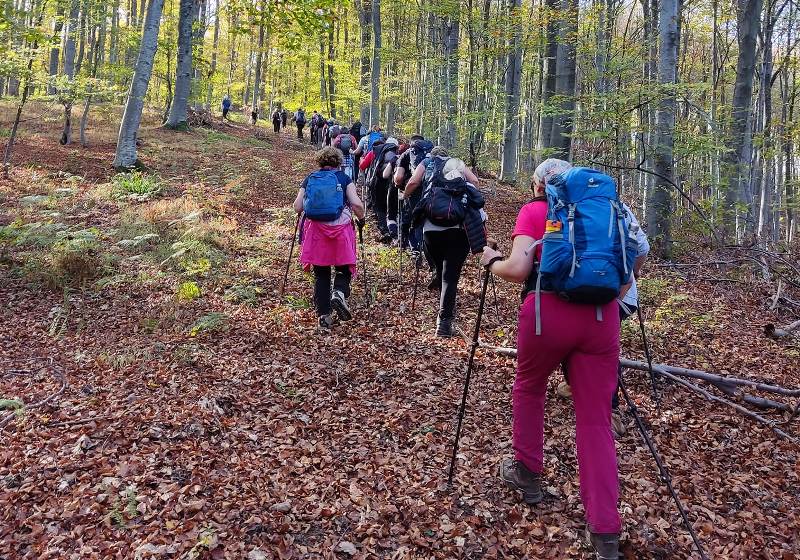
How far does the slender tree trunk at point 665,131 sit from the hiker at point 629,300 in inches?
209

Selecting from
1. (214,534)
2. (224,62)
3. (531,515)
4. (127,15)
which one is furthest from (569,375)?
(224,62)

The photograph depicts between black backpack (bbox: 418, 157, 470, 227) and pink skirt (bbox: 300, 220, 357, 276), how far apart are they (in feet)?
3.61

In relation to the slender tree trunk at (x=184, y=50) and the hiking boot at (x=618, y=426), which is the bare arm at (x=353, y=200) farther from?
the slender tree trunk at (x=184, y=50)

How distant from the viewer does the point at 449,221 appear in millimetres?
6328

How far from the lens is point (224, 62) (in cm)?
4672

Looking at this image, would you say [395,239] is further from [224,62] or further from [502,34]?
[224,62]

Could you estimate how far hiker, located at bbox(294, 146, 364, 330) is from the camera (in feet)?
21.6

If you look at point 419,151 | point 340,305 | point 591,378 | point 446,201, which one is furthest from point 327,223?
point 591,378

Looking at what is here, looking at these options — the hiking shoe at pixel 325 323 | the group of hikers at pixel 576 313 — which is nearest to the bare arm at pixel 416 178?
the hiking shoe at pixel 325 323

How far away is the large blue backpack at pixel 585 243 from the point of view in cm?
288

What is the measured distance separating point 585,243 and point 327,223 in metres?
4.28

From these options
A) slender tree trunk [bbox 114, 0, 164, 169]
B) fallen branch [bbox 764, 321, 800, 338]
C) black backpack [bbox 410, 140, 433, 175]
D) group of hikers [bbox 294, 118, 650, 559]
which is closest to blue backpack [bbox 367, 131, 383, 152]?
black backpack [bbox 410, 140, 433, 175]

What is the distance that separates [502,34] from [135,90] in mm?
9784

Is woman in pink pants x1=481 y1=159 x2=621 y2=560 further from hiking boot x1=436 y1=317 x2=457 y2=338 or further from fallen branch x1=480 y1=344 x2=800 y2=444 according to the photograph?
hiking boot x1=436 y1=317 x2=457 y2=338
